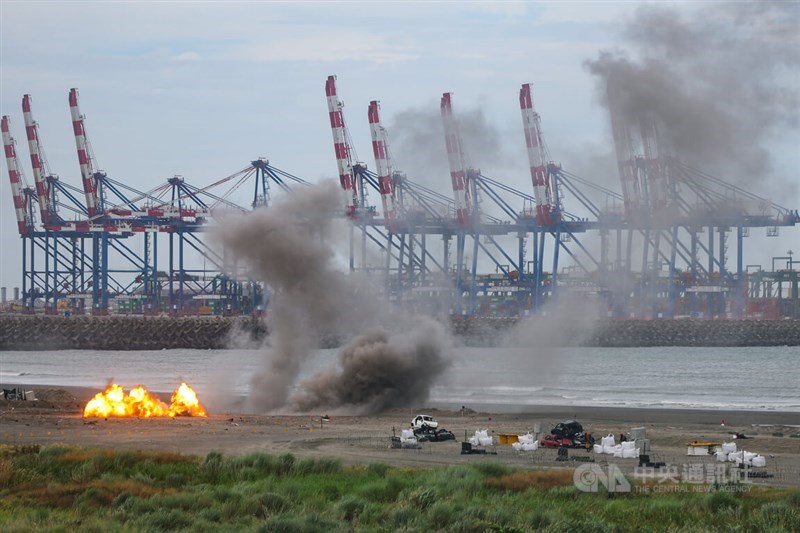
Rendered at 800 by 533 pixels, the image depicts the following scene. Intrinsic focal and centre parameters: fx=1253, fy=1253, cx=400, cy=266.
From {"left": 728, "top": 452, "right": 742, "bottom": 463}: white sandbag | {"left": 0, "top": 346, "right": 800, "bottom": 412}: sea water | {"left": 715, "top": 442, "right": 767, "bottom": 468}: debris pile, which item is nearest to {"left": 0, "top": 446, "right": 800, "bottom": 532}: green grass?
{"left": 715, "top": 442, "right": 767, "bottom": 468}: debris pile

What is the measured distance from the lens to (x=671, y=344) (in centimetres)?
13962

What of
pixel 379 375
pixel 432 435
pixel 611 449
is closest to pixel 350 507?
pixel 611 449

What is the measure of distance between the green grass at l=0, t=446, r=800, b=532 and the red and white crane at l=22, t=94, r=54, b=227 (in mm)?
140887

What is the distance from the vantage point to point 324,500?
27.9 m

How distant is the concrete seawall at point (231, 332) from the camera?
139 meters

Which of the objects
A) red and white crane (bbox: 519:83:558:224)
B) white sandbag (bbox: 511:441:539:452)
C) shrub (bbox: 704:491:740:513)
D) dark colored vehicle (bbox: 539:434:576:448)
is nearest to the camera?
shrub (bbox: 704:491:740:513)

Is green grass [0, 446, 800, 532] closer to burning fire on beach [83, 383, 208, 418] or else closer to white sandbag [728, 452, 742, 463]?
white sandbag [728, 452, 742, 463]

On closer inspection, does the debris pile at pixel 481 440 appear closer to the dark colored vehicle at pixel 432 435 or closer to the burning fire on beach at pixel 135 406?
the dark colored vehicle at pixel 432 435

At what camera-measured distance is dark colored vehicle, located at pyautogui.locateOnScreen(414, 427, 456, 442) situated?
137 ft

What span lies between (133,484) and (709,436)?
72.8 ft

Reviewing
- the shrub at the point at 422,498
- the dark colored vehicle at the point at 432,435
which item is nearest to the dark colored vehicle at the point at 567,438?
the dark colored vehicle at the point at 432,435

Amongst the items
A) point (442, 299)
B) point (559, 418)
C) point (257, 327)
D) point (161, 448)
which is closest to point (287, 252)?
point (559, 418)

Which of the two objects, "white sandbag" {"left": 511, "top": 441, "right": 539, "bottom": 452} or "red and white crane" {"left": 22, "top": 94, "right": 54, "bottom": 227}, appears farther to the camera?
"red and white crane" {"left": 22, "top": 94, "right": 54, "bottom": 227}

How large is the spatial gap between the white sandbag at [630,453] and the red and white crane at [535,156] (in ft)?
326
